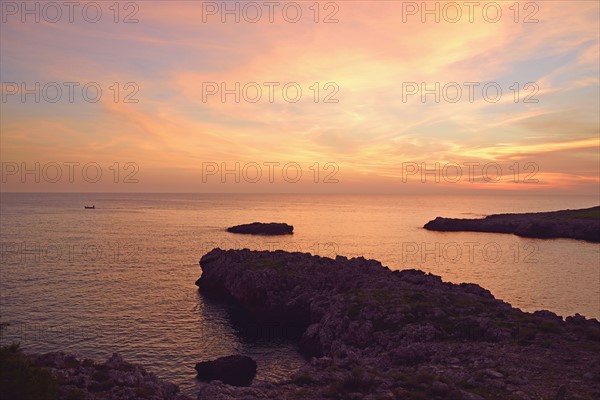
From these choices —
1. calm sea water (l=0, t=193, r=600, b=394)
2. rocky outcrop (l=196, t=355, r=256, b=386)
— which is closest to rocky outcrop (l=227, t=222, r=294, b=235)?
calm sea water (l=0, t=193, r=600, b=394)

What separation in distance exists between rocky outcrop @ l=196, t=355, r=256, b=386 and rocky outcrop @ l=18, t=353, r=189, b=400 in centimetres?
798

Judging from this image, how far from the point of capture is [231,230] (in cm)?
14975

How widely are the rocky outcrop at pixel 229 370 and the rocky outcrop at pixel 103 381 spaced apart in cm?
798

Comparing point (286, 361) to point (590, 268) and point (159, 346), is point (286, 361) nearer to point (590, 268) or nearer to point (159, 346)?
point (159, 346)

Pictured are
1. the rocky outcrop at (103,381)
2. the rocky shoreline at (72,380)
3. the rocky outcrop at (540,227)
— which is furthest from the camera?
the rocky outcrop at (540,227)

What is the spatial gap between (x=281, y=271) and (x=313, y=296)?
7.86 m

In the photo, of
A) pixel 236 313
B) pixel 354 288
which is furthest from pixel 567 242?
pixel 236 313

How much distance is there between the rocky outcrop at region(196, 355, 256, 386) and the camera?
30891 mm

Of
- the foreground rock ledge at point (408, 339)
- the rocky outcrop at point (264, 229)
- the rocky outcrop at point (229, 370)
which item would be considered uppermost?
the rocky outcrop at point (264, 229)

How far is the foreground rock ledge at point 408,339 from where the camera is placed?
21.8 meters

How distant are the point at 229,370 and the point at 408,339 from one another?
14337 mm

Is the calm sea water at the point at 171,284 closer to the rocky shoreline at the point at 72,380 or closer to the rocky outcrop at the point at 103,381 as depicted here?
the rocky outcrop at the point at 103,381

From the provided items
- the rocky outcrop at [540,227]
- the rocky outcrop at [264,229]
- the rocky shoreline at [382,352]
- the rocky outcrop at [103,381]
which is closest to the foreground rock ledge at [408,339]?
the rocky shoreline at [382,352]

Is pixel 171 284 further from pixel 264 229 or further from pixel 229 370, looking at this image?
pixel 264 229
